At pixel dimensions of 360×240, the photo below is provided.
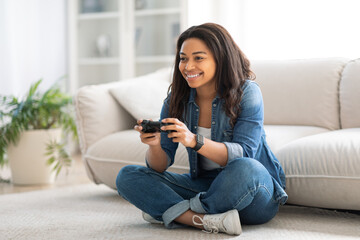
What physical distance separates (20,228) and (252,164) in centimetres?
85

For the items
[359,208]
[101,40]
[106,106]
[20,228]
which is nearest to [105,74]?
[101,40]

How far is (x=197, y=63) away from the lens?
1623 mm

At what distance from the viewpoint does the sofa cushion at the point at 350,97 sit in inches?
88.7

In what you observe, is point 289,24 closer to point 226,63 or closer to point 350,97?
point 350,97

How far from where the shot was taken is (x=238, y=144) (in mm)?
1576

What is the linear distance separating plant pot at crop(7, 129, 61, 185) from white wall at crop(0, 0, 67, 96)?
1010mm

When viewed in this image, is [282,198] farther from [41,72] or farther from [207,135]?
[41,72]

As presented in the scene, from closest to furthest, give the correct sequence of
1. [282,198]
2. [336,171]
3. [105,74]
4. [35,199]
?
[282,198] → [336,171] → [35,199] → [105,74]

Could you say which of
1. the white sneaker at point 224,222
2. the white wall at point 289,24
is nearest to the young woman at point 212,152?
the white sneaker at point 224,222

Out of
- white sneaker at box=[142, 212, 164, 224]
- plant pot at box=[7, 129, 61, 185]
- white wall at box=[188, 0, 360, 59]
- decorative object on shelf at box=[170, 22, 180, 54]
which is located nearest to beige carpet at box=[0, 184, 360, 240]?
white sneaker at box=[142, 212, 164, 224]

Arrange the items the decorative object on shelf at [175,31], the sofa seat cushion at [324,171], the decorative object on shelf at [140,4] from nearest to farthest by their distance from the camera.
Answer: the sofa seat cushion at [324,171] → the decorative object on shelf at [175,31] → the decorative object on shelf at [140,4]

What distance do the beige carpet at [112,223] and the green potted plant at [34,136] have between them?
0.47 m

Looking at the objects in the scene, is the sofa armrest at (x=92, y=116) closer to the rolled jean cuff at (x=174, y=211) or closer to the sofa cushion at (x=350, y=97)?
the rolled jean cuff at (x=174, y=211)

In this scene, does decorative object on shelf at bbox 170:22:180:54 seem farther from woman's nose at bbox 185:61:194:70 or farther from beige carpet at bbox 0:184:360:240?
woman's nose at bbox 185:61:194:70
